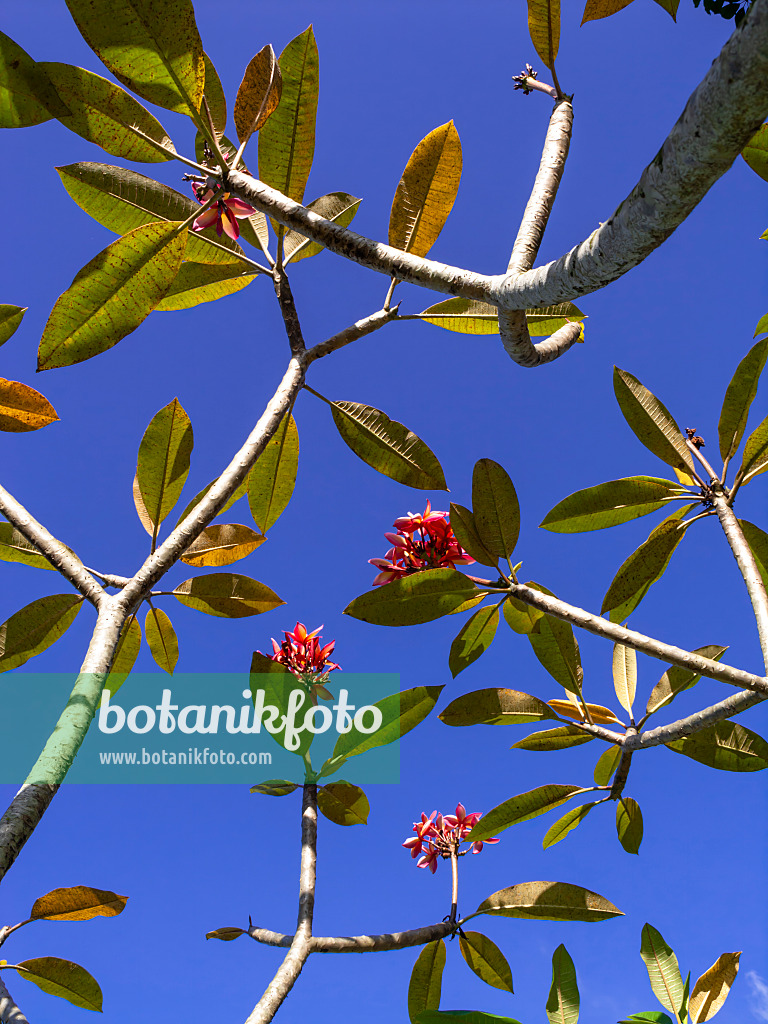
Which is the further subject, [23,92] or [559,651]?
[559,651]

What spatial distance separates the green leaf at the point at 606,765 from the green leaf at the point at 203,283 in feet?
7.34

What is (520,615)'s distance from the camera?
217cm

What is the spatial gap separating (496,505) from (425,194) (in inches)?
41.9

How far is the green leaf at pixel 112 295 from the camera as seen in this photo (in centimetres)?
142

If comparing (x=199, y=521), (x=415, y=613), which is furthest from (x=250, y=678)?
(x=199, y=521)

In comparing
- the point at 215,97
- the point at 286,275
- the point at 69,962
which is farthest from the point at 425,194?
the point at 69,962

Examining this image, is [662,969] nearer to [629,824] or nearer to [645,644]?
[629,824]

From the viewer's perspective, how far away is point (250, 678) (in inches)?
89.5

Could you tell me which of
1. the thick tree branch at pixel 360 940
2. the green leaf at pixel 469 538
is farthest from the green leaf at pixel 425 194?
the thick tree branch at pixel 360 940

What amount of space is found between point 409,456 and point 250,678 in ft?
3.39

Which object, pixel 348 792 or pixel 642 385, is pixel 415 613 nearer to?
pixel 348 792

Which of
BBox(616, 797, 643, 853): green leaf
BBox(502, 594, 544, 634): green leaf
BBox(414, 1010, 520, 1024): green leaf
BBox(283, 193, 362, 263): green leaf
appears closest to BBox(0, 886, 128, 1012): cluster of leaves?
BBox(414, 1010, 520, 1024): green leaf

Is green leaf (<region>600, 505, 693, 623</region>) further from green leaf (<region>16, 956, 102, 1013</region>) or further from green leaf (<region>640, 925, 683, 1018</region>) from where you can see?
green leaf (<region>16, 956, 102, 1013</region>)

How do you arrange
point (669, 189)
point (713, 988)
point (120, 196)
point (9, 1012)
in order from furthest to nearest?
point (713, 988) < point (120, 196) < point (9, 1012) < point (669, 189)
